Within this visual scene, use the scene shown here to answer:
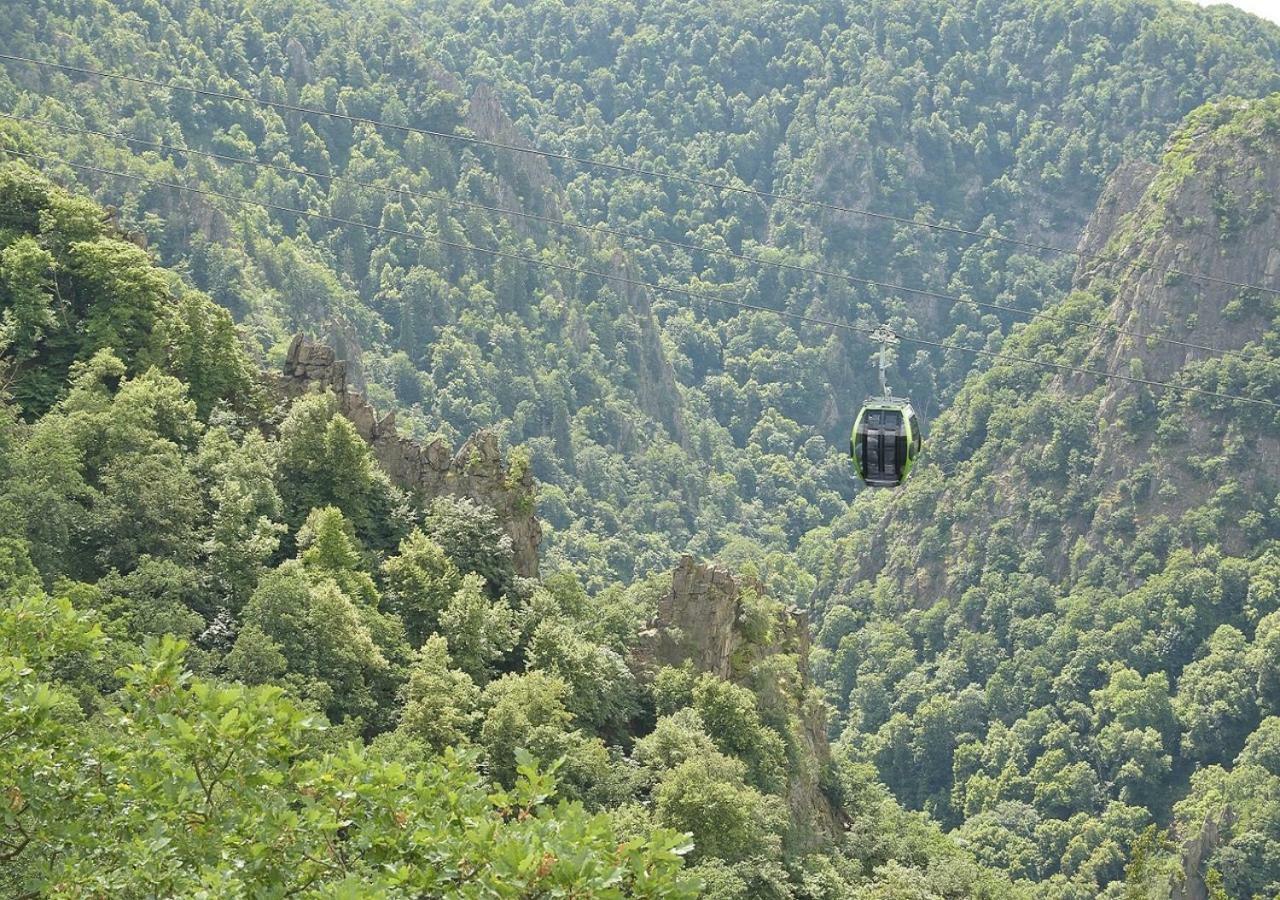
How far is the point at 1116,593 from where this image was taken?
565 feet

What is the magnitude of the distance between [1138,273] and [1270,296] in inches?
518

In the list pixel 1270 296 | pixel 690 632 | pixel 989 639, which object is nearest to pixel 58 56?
pixel 989 639

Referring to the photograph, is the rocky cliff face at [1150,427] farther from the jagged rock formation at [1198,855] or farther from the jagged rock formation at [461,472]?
the jagged rock formation at [461,472]

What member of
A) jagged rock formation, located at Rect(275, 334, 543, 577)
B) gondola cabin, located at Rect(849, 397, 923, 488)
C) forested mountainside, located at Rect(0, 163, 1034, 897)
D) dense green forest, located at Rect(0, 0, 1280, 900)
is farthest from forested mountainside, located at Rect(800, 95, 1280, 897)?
gondola cabin, located at Rect(849, 397, 923, 488)

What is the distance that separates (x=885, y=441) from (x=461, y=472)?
2204cm

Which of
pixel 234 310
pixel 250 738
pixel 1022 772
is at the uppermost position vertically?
pixel 234 310

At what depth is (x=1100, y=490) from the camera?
7200 inches

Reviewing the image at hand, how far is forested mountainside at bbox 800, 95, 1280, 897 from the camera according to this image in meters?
145

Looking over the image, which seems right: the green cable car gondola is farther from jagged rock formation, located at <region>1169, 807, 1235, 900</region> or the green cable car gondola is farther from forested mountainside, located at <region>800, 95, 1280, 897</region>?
forested mountainside, located at <region>800, 95, 1280, 897</region>

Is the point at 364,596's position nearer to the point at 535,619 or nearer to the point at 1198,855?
the point at 535,619

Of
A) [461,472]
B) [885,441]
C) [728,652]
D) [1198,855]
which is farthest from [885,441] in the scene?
[1198,855]

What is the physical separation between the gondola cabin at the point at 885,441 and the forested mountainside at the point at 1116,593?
6926 centimetres

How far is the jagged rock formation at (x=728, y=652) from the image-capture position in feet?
263

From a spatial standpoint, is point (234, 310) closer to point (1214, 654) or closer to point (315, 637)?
point (1214, 654)
